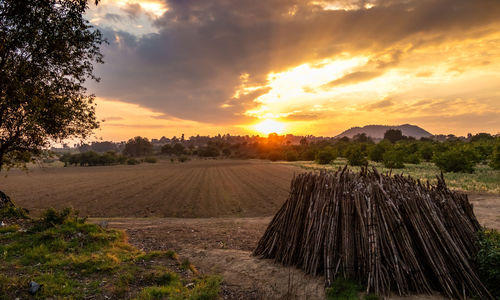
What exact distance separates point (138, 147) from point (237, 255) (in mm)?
143116

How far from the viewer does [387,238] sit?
5.85 meters

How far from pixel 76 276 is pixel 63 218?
15.3 ft

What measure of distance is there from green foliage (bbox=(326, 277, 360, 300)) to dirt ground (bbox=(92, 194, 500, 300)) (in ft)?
0.94

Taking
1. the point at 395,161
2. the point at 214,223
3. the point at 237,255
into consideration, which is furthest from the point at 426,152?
the point at 237,255

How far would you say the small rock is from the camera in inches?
209

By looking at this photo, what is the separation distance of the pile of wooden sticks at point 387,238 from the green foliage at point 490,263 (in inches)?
8.1

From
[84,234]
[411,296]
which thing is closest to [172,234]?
[84,234]

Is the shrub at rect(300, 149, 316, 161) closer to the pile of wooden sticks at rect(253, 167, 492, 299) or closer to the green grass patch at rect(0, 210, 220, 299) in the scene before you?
the pile of wooden sticks at rect(253, 167, 492, 299)

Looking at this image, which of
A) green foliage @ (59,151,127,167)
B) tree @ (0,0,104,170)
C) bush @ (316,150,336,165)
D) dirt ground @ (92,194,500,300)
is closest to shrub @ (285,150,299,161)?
bush @ (316,150,336,165)

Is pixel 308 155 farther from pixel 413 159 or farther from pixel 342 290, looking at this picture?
pixel 342 290

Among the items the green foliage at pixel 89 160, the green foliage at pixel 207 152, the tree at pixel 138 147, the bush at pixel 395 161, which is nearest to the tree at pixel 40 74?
the bush at pixel 395 161

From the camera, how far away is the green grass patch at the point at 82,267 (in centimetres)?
553

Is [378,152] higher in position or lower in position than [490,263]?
higher

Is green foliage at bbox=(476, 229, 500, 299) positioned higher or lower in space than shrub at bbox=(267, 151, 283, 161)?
lower
